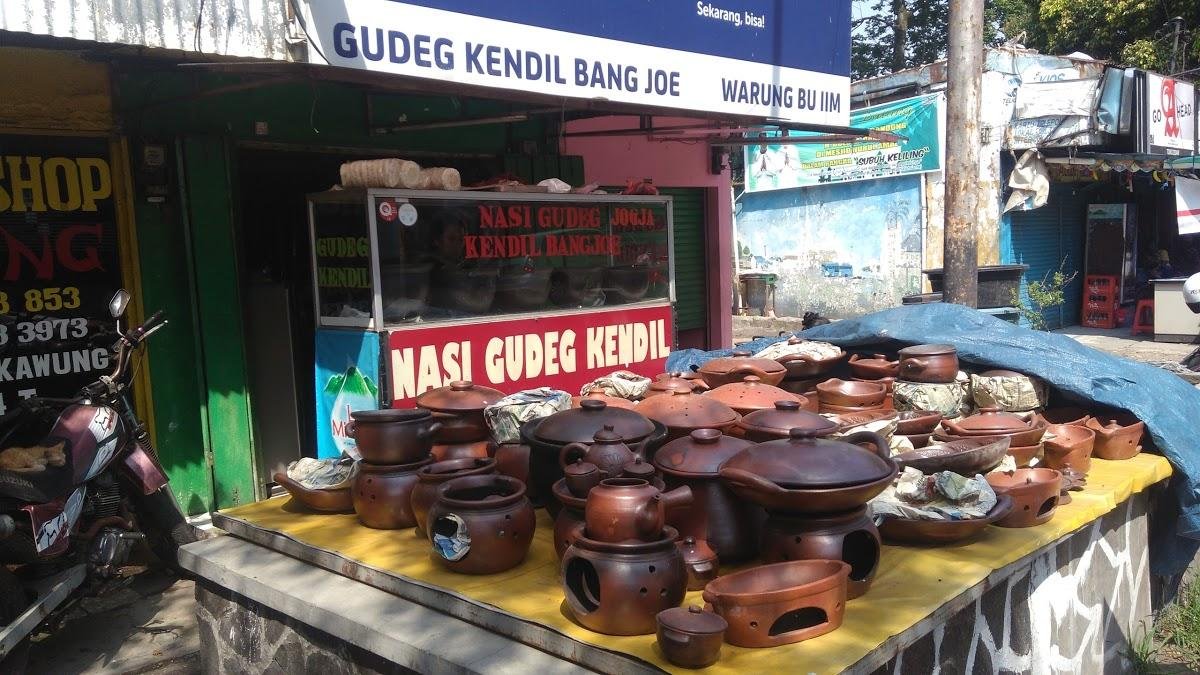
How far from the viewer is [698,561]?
2639 mm

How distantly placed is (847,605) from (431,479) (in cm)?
140

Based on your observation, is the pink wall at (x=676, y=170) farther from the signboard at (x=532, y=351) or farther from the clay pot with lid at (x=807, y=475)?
the clay pot with lid at (x=807, y=475)

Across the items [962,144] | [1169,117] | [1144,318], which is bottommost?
[1144,318]

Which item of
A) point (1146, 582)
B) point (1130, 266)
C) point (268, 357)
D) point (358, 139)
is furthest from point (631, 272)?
point (1130, 266)

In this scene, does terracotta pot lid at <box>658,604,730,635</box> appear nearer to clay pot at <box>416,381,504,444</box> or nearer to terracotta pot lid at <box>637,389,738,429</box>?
terracotta pot lid at <box>637,389,738,429</box>

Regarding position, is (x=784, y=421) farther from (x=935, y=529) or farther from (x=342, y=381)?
(x=342, y=381)

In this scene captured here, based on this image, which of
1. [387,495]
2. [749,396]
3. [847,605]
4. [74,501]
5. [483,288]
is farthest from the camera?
[483,288]

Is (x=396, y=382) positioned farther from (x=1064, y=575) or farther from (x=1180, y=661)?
(x=1180, y=661)

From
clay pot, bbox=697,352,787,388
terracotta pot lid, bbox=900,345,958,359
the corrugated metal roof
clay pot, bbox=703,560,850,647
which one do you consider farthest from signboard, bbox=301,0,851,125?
clay pot, bbox=703,560,850,647

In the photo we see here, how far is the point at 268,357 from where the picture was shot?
213 inches

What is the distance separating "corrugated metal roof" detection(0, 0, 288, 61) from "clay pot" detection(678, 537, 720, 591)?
2591 mm

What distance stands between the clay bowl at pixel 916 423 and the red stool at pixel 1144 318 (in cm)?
1101

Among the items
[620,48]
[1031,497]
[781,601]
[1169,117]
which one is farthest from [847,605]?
[1169,117]

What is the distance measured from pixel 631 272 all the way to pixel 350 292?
2.00 metres
